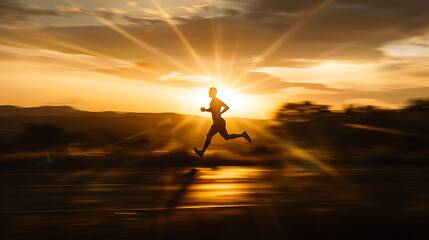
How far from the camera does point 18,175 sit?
11.8 meters

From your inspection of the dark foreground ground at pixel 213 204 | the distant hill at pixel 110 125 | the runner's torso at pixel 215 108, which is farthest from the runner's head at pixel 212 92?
the distant hill at pixel 110 125

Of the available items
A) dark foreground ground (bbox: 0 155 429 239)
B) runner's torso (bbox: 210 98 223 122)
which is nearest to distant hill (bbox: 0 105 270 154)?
runner's torso (bbox: 210 98 223 122)

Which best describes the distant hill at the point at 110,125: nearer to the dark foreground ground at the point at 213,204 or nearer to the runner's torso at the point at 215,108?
the runner's torso at the point at 215,108

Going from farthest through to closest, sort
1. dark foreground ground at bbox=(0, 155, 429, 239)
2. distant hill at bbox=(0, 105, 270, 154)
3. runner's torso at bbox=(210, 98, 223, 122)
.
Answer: distant hill at bbox=(0, 105, 270, 154)
runner's torso at bbox=(210, 98, 223, 122)
dark foreground ground at bbox=(0, 155, 429, 239)

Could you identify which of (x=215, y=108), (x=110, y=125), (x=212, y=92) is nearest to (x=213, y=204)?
(x=215, y=108)

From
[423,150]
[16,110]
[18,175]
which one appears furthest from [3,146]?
[16,110]

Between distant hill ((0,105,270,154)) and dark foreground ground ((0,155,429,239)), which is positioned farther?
distant hill ((0,105,270,154))

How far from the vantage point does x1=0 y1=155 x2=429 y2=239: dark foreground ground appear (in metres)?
5.74

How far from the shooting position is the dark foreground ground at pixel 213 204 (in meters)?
5.74

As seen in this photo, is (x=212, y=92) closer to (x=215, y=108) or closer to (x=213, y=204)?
(x=215, y=108)

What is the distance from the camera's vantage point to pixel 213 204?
25.8 feet

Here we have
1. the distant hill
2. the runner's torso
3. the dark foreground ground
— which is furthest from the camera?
the distant hill

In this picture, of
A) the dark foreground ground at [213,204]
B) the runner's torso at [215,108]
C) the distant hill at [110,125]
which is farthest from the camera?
the distant hill at [110,125]

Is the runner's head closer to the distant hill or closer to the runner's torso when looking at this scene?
the runner's torso
